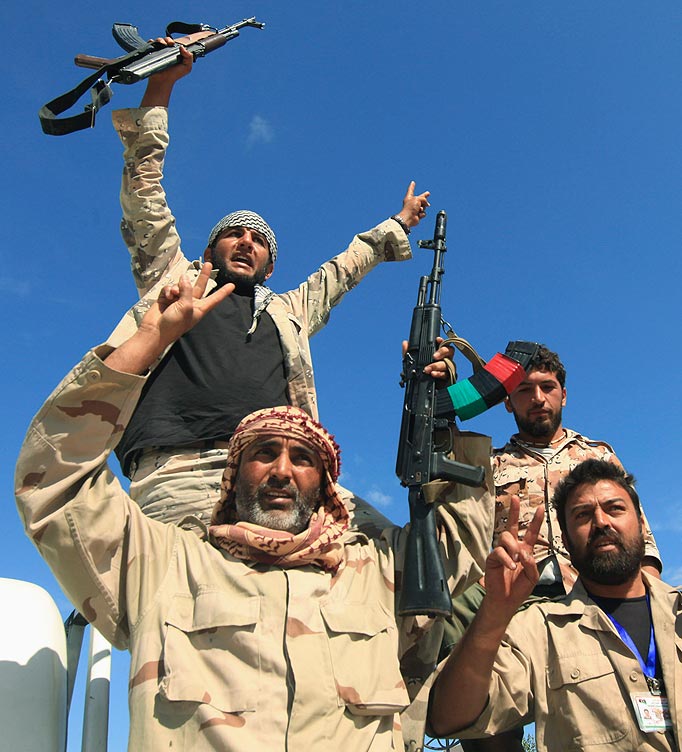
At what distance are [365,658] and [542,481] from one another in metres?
2.19

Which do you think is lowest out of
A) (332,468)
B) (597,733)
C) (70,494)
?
(597,733)

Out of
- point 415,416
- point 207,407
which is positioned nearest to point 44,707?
point 207,407

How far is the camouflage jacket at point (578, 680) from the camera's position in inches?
133

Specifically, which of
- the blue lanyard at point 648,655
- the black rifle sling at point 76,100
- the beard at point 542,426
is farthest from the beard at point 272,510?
the black rifle sling at point 76,100

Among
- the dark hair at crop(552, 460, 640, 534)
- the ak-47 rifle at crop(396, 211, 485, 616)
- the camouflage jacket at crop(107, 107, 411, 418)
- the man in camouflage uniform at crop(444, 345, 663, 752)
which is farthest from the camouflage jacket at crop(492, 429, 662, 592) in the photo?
the camouflage jacket at crop(107, 107, 411, 418)

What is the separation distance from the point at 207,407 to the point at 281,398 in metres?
0.45

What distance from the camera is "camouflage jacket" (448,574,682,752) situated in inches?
133

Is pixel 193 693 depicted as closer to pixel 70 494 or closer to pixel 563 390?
pixel 70 494

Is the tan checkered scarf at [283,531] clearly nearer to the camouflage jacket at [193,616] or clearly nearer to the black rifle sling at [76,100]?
the camouflage jacket at [193,616]

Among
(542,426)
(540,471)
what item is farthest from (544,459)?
(542,426)

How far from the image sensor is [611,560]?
383 cm

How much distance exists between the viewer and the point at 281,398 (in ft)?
13.5

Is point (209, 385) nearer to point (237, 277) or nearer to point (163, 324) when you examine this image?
point (163, 324)

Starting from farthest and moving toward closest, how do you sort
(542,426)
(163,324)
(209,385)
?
(542,426) < (209,385) < (163,324)
